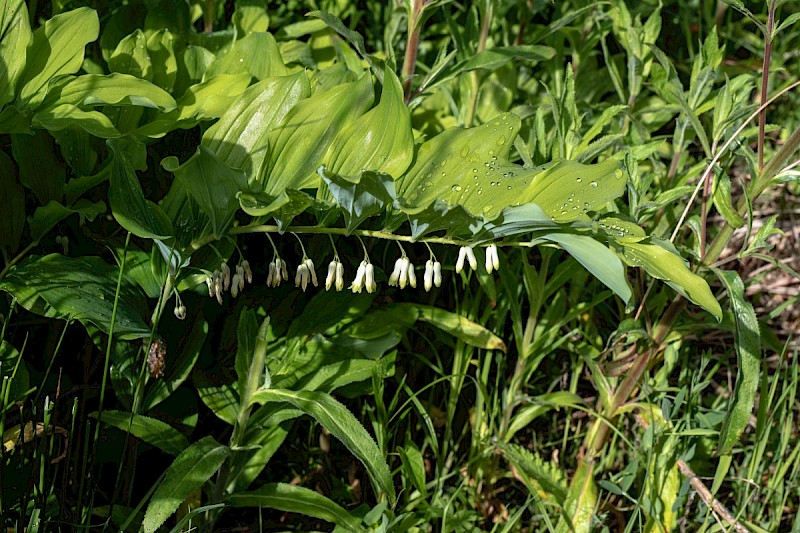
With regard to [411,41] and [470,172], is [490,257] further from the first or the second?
[411,41]

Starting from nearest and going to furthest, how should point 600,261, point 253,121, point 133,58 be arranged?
point 600,261
point 253,121
point 133,58

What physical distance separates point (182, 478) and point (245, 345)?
288mm

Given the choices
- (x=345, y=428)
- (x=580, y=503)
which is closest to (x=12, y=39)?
(x=345, y=428)

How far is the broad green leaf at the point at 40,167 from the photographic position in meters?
1.64

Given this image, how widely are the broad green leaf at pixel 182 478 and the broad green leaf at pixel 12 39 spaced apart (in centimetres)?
77

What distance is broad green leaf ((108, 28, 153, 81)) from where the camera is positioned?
5.67 ft

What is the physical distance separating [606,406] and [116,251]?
1.21 m

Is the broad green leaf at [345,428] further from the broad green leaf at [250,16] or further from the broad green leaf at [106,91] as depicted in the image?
the broad green leaf at [250,16]

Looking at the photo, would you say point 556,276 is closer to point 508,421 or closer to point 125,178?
point 508,421

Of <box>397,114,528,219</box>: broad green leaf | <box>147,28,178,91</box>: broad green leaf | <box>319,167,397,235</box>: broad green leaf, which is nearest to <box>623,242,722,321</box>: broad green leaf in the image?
<box>397,114,528,219</box>: broad green leaf

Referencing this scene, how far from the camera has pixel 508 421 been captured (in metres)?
2.07

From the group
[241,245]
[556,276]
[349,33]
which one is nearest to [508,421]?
[556,276]

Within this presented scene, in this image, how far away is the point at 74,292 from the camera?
1.52m

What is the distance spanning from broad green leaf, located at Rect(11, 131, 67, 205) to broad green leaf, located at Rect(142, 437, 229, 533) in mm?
610
